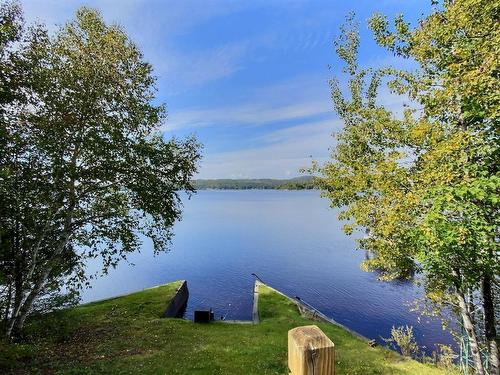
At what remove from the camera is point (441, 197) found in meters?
8.11

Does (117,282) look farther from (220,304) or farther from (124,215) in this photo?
(124,215)

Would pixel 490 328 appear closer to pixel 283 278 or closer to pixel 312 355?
pixel 312 355

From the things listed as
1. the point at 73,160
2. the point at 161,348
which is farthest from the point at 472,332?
the point at 73,160

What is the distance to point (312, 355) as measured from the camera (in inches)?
87.0

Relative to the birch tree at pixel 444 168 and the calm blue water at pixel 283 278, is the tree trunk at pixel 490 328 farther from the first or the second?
the calm blue water at pixel 283 278

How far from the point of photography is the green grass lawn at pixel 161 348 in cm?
1369

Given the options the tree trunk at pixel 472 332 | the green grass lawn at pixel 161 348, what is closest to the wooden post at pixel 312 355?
the tree trunk at pixel 472 332

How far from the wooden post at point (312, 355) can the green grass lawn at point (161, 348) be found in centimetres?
1347

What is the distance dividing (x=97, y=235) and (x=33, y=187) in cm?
443

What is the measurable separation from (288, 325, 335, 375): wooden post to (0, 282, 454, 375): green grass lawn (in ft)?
44.2

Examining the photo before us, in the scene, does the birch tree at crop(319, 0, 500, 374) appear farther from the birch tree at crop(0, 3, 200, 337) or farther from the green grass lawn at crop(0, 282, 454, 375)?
the birch tree at crop(0, 3, 200, 337)

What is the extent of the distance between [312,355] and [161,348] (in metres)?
17.2

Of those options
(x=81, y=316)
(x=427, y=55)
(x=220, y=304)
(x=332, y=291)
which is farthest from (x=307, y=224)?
(x=427, y=55)

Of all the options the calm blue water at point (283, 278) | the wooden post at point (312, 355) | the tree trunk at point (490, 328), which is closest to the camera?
the wooden post at point (312, 355)
